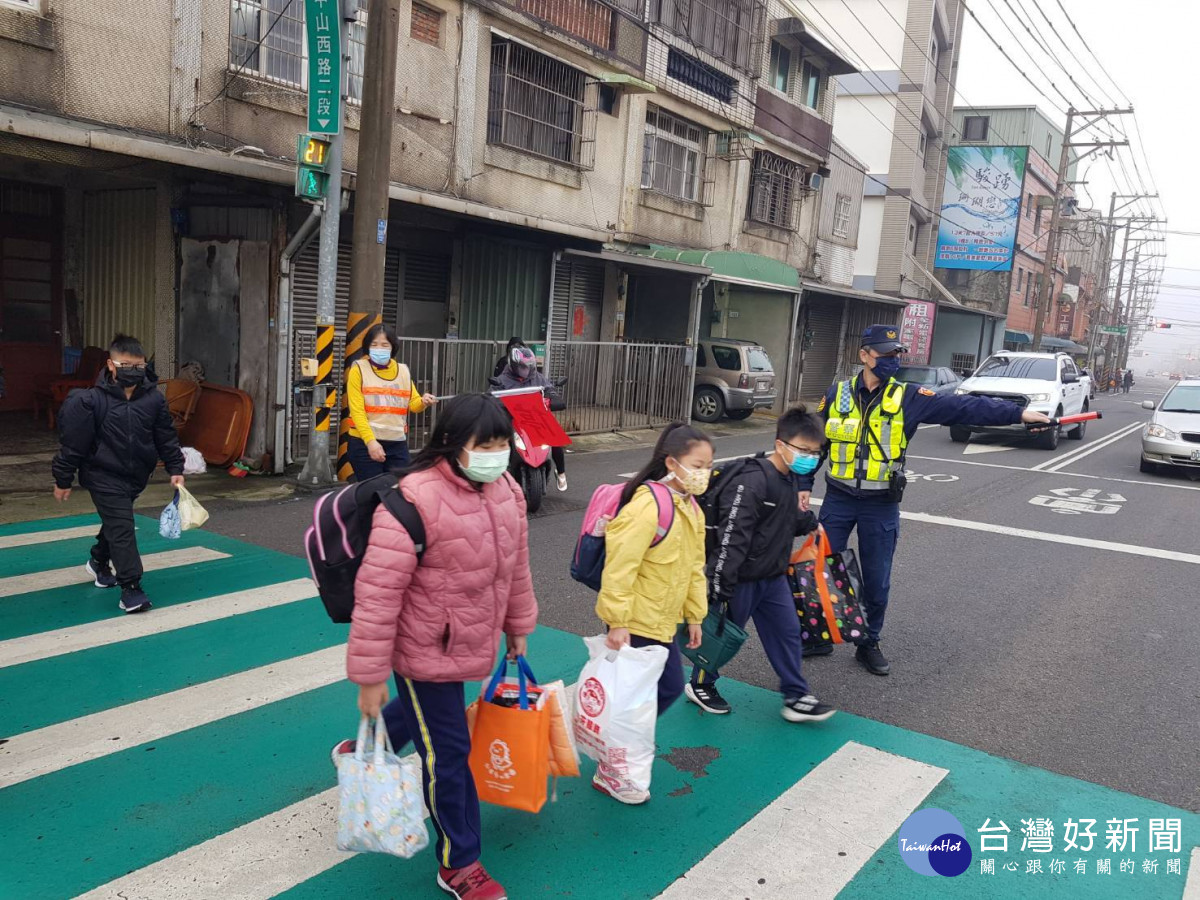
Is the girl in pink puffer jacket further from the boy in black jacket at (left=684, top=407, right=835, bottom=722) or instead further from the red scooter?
the red scooter

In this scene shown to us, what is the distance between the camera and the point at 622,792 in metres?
3.73

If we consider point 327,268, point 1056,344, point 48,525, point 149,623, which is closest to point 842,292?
point 327,268

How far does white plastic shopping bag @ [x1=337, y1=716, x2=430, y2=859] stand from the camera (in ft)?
9.28

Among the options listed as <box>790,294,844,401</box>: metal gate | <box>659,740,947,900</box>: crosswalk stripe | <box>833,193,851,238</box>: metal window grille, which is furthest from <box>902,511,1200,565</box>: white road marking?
<box>833,193,851,238</box>: metal window grille

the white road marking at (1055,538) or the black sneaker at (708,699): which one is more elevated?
the white road marking at (1055,538)

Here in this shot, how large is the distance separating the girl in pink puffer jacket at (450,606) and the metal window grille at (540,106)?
474 inches

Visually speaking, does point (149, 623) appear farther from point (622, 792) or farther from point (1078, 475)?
point (1078, 475)

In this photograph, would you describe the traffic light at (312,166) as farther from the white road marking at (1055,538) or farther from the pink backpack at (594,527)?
the white road marking at (1055,538)

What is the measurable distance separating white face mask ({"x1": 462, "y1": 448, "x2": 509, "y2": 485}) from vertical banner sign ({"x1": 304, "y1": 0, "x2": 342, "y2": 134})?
23.6 ft

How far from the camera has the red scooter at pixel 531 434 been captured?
8.77 metres

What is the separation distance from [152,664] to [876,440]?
422 cm

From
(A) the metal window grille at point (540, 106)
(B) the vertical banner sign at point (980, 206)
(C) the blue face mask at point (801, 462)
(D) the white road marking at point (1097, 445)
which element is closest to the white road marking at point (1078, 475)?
(D) the white road marking at point (1097, 445)

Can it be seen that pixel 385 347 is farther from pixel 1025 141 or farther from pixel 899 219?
pixel 1025 141

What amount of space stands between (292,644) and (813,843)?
3239mm
